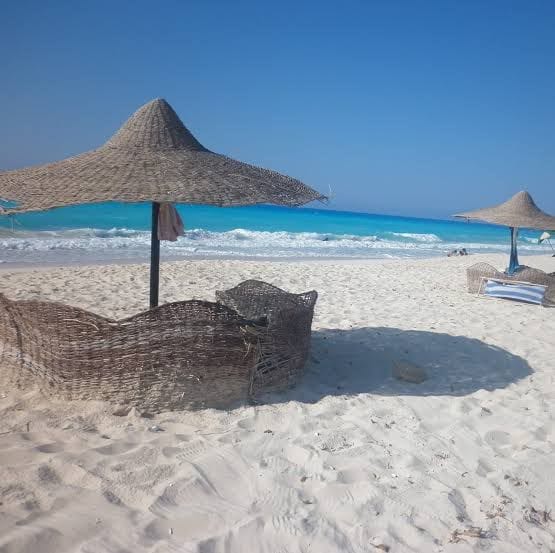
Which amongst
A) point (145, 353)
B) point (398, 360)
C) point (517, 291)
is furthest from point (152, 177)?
point (517, 291)

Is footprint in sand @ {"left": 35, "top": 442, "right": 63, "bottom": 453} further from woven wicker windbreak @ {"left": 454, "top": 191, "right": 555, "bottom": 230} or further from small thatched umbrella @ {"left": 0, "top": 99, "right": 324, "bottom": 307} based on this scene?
woven wicker windbreak @ {"left": 454, "top": 191, "right": 555, "bottom": 230}

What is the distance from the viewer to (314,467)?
278cm

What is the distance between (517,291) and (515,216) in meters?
2.00

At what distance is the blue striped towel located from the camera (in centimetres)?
793

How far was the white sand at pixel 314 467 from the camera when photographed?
220cm

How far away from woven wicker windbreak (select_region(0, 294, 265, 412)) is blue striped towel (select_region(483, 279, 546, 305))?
6.24 m

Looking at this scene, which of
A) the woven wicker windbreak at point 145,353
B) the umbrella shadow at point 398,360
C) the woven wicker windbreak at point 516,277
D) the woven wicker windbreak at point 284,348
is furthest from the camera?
the woven wicker windbreak at point 516,277

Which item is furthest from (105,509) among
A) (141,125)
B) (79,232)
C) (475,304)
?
(79,232)

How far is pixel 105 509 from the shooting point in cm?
227

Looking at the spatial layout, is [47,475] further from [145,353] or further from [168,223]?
[168,223]

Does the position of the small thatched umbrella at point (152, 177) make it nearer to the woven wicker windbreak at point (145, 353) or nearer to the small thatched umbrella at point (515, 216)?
the woven wicker windbreak at point (145, 353)

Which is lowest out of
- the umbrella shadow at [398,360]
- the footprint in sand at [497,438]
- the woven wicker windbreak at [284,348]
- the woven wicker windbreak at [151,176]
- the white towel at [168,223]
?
the footprint in sand at [497,438]

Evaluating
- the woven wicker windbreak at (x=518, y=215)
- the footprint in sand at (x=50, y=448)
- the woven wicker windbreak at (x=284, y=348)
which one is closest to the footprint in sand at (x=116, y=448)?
the footprint in sand at (x=50, y=448)

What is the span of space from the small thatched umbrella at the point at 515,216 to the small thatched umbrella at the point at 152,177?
6.09 m
